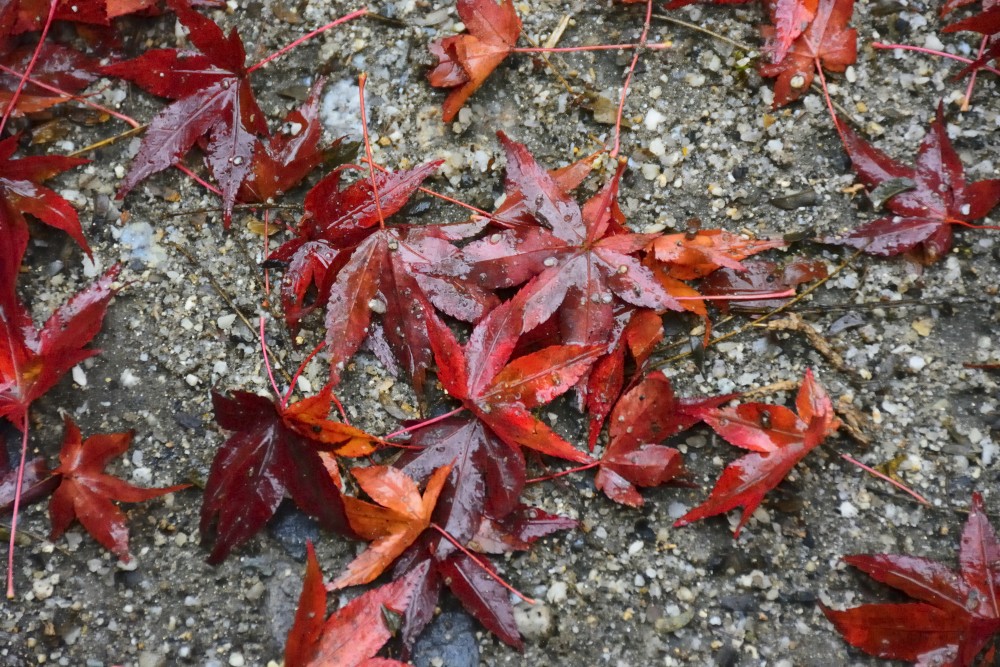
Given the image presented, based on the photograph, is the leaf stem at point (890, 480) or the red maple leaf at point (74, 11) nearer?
the leaf stem at point (890, 480)

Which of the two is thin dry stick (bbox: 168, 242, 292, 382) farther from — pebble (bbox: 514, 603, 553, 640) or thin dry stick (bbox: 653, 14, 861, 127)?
thin dry stick (bbox: 653, 14, 861, 127)

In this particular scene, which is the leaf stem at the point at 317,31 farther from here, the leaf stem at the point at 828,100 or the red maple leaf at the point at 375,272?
the leaf stem at the point at 828,100

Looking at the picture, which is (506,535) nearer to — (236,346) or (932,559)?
(236,346)

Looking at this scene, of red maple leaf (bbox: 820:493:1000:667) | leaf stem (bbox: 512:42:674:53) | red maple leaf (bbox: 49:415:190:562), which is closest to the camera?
red maple leaf (bbox: 820:493:1000:667)

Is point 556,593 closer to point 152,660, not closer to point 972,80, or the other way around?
point 152,660

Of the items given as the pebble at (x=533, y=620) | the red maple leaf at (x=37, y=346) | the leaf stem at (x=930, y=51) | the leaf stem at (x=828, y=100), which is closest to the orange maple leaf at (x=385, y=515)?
the pebble at (x=533, y=620)

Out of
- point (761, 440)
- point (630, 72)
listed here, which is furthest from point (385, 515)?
point (630, 72)

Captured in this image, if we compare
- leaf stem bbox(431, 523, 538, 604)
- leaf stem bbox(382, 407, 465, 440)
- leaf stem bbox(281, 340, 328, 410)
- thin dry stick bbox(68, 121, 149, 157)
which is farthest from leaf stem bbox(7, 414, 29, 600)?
leaf stem bbox(431, 523, 538, 604)
